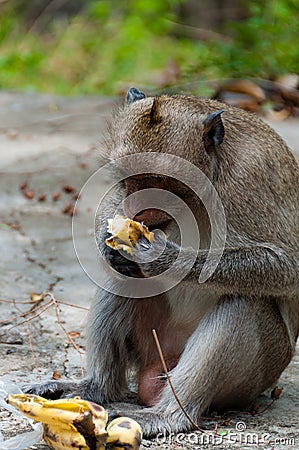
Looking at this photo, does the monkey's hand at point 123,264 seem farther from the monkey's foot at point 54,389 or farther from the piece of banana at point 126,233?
the monkey's foot at point 54,389

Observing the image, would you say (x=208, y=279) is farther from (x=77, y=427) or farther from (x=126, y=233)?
(x=77, y=427)

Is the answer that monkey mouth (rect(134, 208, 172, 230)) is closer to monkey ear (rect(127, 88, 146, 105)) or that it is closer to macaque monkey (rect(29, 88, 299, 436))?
macaque monkey (rect(29, 88, 299, 436))

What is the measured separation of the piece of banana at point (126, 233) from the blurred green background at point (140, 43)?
784 centimetres

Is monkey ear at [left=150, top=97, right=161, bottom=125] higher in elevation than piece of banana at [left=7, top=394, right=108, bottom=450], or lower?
higher

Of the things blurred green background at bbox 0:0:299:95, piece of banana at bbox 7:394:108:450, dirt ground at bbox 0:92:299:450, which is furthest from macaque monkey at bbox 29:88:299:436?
blurred green background at bbox 0:0:299:95

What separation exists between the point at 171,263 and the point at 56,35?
553 inches

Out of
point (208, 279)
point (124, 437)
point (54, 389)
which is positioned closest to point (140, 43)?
point (54, 389)

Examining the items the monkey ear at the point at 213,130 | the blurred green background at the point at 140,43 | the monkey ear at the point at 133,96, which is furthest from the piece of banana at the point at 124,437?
the blurred green background at the point at 140,43

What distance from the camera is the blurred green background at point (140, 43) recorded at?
1261 centimetres

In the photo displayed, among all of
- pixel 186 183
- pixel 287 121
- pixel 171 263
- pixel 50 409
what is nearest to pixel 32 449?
pixel 50 409

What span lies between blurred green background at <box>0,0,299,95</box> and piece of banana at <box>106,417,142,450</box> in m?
8.41

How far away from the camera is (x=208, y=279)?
4.02 m

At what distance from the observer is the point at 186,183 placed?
→ 4.02 metres

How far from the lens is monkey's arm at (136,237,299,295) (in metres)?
4.01
